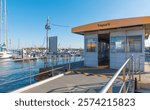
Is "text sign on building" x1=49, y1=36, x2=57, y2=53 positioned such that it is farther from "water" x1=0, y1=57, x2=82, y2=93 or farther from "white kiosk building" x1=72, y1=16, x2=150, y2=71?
"white kiosk building" x1=72, y1=16, x2=150, y2=71

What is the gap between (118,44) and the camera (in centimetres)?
1075

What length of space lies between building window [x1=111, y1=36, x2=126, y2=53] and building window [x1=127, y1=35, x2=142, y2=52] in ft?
1.11

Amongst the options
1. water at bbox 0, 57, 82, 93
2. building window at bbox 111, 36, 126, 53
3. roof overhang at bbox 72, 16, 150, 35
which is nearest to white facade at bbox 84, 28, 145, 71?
building window at bbox 111, 36, 126, 53

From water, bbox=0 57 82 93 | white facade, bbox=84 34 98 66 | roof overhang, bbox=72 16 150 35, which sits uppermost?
roof overhang, bbox=72 16 150 35

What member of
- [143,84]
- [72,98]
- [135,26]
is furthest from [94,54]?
[72,98]

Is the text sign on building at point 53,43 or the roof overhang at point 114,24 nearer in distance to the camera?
the roof overhang at point 114,24

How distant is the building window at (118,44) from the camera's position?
10508mm

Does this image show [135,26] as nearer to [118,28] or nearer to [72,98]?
[118,28]

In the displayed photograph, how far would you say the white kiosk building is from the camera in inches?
376

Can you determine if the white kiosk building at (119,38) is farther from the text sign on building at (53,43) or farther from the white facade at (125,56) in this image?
the text sign on building at (53,43)

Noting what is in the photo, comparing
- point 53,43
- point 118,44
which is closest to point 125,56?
point 118,44

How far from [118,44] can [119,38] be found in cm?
41

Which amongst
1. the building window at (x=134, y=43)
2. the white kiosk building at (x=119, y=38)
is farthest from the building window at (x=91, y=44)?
the building window at (x=134, y=43)

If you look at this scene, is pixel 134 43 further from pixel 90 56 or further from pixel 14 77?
pixel 14 77
